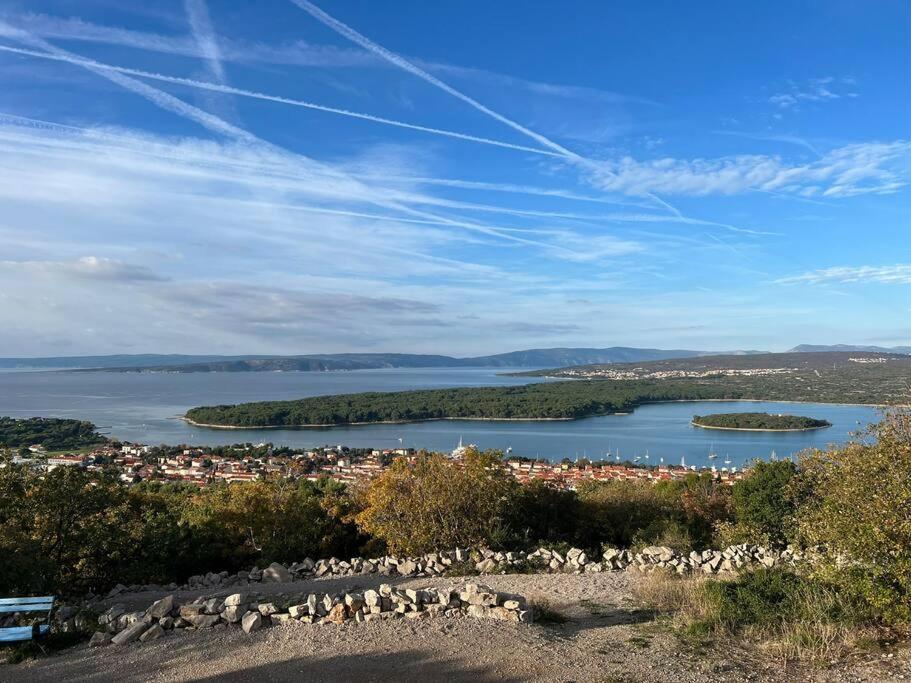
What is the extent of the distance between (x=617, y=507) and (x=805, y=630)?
10.1 metres

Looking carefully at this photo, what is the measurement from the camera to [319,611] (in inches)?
306

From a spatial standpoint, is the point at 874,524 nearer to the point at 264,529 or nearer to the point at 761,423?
the point at 264,529

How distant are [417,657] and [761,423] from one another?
80.3 m

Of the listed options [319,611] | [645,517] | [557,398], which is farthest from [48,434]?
[557,398]

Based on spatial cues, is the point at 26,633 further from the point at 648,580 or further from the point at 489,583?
the point at 648,580

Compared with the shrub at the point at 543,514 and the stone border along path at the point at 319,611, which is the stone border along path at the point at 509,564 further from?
the stone border along path at the point at 319,611

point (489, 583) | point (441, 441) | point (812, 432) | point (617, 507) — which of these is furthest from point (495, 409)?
point (489, 583)

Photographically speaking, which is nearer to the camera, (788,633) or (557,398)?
(788,633)

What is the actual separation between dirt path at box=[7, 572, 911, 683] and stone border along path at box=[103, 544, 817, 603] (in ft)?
12.6

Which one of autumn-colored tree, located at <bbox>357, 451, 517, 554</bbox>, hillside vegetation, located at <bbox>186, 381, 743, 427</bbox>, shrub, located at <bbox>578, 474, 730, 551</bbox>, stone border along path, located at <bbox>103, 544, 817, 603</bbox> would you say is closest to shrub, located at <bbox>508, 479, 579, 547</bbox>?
shrub, located at <bbox>578, 474, 730, 551</bbox>

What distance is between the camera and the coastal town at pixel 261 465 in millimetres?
39531

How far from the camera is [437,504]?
46.7 feet

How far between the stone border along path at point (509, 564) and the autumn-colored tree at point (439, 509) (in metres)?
1.60

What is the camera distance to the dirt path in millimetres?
6336
